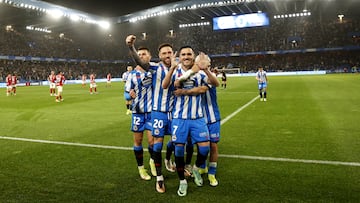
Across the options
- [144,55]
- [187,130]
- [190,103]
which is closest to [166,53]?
[144,55]

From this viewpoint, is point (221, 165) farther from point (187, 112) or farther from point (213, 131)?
point (187, 112)

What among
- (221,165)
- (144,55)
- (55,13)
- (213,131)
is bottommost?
(221,165)

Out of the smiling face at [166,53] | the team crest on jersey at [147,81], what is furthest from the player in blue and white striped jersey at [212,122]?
the team crest on jersey at [147,81]

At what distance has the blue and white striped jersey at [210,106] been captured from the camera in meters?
4.85

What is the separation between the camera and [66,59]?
61906 mm

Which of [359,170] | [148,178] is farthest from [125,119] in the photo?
[359,170]

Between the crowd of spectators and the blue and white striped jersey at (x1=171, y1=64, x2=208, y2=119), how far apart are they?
52936 millimetres

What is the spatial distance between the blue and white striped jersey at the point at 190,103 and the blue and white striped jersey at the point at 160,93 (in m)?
0.25

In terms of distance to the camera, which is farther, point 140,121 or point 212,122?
point 140,121

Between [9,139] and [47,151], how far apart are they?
7.41ft

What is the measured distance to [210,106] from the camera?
493 cm

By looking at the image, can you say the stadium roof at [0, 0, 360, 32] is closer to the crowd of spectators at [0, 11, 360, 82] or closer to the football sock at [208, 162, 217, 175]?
the crowd of spectators at [0, 11, 360, 82]

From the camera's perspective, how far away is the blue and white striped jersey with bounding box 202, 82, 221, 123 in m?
4.85

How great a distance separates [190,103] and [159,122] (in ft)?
1.96
